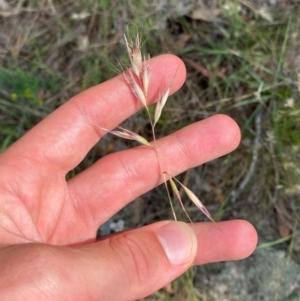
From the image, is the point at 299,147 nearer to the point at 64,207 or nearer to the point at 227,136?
the point at 227,136

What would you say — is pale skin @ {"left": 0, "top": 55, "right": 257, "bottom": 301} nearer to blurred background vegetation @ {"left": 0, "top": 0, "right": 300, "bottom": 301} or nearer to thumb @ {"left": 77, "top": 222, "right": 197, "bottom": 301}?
thumb @ {"left": 77, "top": 222, "right": 197, "bottom": 301}

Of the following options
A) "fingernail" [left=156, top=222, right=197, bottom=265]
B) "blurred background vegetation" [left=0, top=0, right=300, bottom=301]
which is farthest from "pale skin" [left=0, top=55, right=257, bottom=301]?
"blurred background vegetation" [left=0, top=0, right=300, bottom=301]

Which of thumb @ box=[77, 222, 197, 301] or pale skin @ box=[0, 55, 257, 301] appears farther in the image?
pale skin @ box=[0, 55, 257, 301]

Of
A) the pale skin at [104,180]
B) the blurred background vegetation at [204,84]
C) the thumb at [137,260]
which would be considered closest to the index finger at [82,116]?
the pale skin at [104,180]

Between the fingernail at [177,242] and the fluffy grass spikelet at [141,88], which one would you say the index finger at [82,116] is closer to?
the fluffy grass spikelet at [141,88]

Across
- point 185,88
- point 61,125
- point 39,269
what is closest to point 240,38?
point 185,88

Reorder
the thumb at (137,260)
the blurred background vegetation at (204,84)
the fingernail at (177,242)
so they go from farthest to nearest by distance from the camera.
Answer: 1. the blurred background vegetation at (204,84)
2. the fingernail at (177,242)
3. the thumb at (137,260)

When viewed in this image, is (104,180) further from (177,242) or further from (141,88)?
(177,242)
